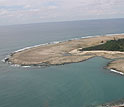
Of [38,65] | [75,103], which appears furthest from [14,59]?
[75,103]

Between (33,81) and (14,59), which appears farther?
(14,59)

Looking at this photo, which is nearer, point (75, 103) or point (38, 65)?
point (75, 103)

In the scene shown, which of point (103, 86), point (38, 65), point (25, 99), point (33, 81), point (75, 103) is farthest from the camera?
point (38, 65)

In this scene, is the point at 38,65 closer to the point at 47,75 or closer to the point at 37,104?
the point at 47,75

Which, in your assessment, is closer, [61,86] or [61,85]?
[61,86]

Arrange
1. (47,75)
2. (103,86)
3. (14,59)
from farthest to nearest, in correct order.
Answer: (14,59) → (47,75) → (103,86)

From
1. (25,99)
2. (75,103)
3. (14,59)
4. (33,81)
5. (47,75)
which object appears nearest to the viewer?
(75,103)

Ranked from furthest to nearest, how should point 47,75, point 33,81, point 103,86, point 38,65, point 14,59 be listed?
point 14,59
point 38,65
point 47,75
point 33,81
point 103,86

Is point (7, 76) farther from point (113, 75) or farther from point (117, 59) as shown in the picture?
point (117, 59)

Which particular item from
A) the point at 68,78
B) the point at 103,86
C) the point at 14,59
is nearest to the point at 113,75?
the point at 103,86
